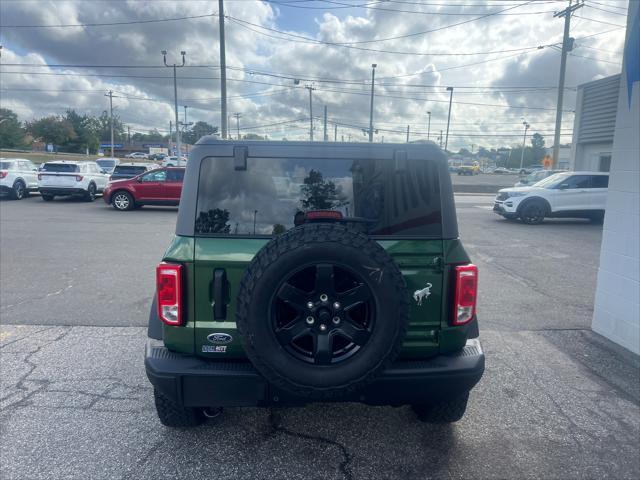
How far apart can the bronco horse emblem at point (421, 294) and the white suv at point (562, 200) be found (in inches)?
545

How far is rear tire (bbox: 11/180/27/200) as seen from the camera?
63.8 ft

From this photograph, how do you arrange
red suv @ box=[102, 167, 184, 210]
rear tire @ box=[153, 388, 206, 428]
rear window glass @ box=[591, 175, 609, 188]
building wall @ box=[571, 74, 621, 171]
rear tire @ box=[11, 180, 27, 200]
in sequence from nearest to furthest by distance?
rear tire @ box=[153, 388, 206, 428] < rear window glass @ box=[591, 175, 609, 188] < red suv @ box=[102, 167, 184, 210] < rear tire @ box=[11, 180, 27, 200] < building wall @ box=[571, 74, 621, 171]

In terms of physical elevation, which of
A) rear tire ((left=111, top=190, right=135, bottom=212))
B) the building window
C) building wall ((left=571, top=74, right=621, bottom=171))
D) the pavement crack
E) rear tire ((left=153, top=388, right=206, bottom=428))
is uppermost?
building wall ((left=571, top=74, right=621, bottom=171))

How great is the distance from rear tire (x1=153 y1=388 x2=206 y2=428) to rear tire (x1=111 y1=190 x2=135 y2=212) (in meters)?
15.5

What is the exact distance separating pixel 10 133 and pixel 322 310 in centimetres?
9649

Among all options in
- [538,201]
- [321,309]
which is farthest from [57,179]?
[321,309]

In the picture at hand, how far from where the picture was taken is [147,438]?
3.13 metres

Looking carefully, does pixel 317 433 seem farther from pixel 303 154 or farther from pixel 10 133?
pixel 10 133

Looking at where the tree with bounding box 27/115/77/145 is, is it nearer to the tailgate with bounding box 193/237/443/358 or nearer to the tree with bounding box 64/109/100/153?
the tree with bounding box 64/109/100/153

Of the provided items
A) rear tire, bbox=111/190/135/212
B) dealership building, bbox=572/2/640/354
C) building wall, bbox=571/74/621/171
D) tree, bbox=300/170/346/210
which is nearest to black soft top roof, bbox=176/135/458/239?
tree, bbox=300/170/346/210

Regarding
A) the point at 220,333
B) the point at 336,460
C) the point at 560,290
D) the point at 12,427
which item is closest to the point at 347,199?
the point at 220,333

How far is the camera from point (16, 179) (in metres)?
19.5

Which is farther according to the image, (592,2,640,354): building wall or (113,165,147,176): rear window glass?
(113,165,147,176): rear window glass

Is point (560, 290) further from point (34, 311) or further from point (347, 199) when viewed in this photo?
point (34, 311)
